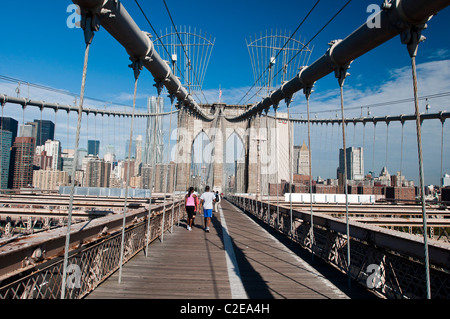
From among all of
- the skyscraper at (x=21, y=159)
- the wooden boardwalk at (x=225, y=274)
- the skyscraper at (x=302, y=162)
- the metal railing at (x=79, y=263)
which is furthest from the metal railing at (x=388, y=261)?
the skyscraper at (x=21, y=159)

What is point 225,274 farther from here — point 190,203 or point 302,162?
point 302,162

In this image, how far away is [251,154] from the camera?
4100cm

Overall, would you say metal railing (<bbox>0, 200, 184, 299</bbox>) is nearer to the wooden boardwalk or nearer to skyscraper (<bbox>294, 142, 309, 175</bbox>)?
the wooden boardwalk

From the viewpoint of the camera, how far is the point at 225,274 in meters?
5.70

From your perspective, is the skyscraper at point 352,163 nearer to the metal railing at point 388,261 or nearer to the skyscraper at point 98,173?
the metal railing at point 388,261

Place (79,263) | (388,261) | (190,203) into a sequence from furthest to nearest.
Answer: (190,203) → (388,261) → (79,263)

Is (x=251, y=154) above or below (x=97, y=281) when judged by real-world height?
above

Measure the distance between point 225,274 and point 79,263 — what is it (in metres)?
2.52

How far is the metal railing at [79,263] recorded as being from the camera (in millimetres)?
3135

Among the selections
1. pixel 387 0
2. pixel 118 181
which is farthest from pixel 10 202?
pixel 118 181

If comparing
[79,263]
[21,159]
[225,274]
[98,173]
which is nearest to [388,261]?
[225,274]

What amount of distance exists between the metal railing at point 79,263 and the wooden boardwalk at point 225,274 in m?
0.22
